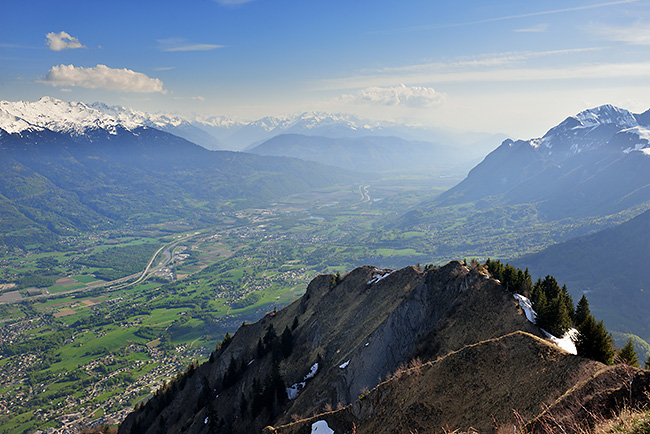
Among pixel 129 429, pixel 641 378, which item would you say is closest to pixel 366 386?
pixel 641 378

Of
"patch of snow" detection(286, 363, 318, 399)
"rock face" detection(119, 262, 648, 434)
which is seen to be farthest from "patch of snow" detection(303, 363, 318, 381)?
"rock face" detection(119, 262, 648, 434)

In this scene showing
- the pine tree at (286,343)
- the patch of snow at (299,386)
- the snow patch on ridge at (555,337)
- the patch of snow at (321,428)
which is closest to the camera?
the snow patch on ridge at (555,337)

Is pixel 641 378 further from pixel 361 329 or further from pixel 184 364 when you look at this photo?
pixel 184 364

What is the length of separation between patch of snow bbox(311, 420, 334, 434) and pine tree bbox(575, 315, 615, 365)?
25414 mm

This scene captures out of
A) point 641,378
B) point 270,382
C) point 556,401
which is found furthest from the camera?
point 270,382

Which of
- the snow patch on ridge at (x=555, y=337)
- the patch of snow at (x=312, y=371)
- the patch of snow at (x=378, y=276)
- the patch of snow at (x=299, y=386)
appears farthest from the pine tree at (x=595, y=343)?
the patch of snow at (x=378, y=276)

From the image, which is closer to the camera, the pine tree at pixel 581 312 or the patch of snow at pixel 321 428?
the patch of snow at pixel 321 428

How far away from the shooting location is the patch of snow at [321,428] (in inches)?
1527

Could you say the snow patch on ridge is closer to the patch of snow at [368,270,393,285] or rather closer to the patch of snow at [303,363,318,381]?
the patch of snow at [368,270,393,285]

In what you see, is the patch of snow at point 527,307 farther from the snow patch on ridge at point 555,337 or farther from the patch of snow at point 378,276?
the patch of snow at point 378,276

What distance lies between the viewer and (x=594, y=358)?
96.3 ft

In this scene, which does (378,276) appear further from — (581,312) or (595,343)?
(595,343)

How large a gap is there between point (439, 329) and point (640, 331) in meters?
167

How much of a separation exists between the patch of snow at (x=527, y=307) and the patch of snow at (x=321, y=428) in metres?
26.2
